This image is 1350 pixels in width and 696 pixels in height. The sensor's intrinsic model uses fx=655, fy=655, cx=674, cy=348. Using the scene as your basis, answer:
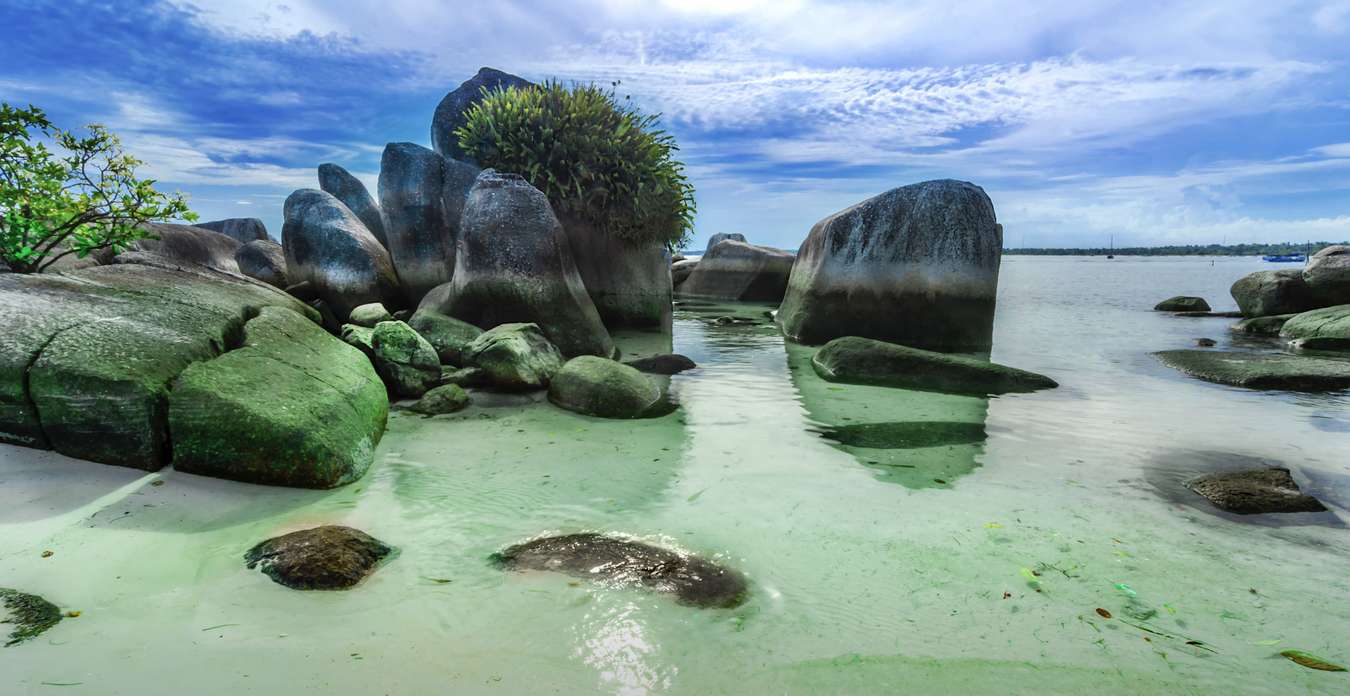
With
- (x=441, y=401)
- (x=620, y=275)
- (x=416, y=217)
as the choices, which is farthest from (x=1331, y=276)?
(x=416, y=217)

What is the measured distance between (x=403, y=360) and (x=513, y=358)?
3.71 ft

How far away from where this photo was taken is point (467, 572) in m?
3.28

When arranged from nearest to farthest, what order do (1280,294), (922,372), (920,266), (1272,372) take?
(1272,372) → (922,372) → (920,266) → (1280,294)

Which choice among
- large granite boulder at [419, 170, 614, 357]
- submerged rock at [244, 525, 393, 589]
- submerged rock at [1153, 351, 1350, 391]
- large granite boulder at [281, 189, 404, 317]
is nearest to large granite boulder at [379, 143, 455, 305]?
large granite boulder at [281, 189, 404, 317]

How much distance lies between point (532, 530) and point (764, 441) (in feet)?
8.47

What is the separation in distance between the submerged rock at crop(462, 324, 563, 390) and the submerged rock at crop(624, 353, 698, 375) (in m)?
1.67

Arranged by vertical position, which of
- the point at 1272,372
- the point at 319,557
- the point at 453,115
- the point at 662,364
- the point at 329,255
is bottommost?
the point at 319,557

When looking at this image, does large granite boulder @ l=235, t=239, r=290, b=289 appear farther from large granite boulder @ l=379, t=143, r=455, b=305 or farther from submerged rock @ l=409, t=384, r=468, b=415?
submerged rock @ l=409, t=384, r=468, b=415

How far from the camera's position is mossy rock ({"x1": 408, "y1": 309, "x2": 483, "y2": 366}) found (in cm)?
812

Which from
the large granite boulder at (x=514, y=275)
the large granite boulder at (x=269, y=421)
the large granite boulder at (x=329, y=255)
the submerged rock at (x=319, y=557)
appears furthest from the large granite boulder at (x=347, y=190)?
the submerged rock at (x=319, y=557)

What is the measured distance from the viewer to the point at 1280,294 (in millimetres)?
17281

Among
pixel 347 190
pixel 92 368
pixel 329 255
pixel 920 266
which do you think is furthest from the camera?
pixel 347 190

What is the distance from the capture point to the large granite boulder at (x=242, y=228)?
18125mm

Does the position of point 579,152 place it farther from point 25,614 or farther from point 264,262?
point 25,614
